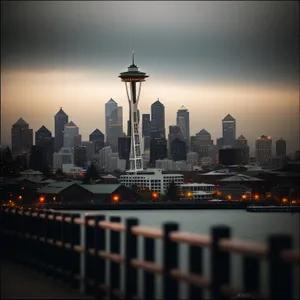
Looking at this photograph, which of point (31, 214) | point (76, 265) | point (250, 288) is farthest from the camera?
point (31, 214)

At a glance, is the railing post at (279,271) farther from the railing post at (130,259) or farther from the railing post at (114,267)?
the railing post at (114,267)

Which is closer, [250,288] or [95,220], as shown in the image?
[250,288]

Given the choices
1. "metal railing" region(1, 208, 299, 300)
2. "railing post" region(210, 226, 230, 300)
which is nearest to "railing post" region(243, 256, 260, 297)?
"metal railing" region(1, 208, 299, 300)

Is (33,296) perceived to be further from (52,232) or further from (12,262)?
(12,262)

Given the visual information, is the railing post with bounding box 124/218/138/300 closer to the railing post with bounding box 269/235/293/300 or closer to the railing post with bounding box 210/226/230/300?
the railing post with bounding box 210/226/230/300

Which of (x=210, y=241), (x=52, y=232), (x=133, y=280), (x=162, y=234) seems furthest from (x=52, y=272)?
(x=210, y=241)

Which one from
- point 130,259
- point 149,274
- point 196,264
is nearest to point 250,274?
point 196,264

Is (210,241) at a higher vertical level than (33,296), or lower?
higher

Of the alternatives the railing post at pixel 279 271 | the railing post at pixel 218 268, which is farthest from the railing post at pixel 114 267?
the railing post at pixel 279 271
